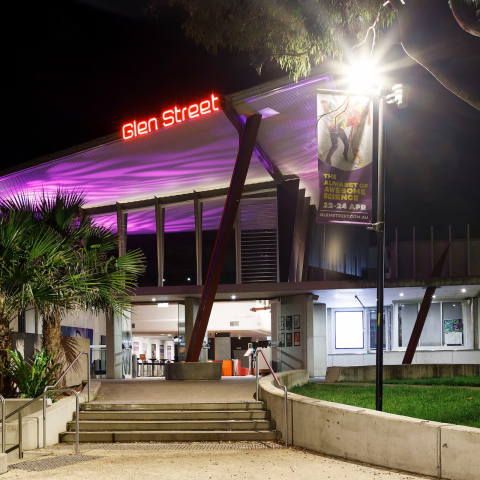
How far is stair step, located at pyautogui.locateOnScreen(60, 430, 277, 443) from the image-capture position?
37.3 feet

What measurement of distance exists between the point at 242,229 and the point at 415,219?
15213 millimetres

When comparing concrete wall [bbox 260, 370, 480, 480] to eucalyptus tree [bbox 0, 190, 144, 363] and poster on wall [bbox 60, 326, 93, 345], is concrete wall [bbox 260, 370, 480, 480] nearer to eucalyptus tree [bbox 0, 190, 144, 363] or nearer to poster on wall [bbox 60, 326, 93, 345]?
eucalyptus tree [bbox 0, 190, 144, 363]

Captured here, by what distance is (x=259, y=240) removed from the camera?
2734 centimetres

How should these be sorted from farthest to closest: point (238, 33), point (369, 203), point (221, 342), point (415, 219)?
1. point (415, 219)
2. point (221, 342)
3. point (369, 203)
4. point (238, 33)

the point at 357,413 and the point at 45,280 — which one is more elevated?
the point at 45,280

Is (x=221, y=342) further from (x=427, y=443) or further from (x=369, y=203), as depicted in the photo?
(x=427, y=443)

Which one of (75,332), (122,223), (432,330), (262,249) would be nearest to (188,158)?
(262,249)

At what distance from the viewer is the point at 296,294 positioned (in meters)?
26.7

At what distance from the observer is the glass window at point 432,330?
2931cm

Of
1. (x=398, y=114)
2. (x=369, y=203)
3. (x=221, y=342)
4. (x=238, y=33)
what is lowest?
(x=221, y=342)

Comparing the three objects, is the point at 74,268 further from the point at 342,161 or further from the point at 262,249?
the point at 262,249

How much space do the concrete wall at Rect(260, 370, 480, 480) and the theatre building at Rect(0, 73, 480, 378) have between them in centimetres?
1198

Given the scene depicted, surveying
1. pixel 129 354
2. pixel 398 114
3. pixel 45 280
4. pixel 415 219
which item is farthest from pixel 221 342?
pixel 45 280

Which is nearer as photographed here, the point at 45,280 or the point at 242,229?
the point at 45,280
